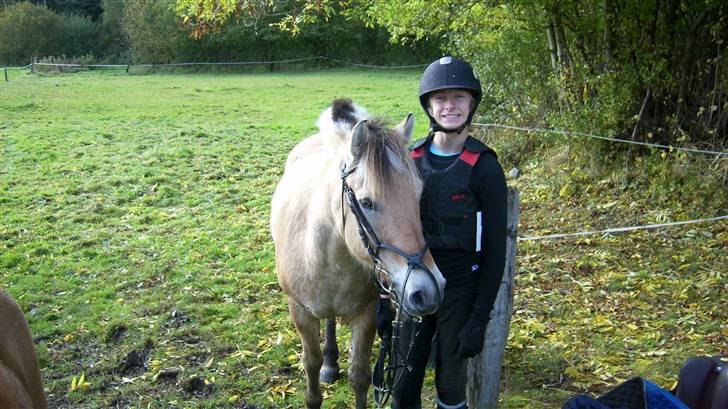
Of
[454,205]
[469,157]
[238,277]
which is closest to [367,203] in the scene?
[454,205]

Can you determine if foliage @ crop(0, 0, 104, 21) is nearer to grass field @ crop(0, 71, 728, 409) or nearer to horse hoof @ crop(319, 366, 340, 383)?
grass field @ crop(0, 71, 728, 409)

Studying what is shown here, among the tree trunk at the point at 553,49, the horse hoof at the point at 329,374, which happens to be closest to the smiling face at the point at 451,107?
the horse hoof at the point at 329,374

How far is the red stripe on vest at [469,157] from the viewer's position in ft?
8.28

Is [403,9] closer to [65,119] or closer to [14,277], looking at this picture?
[14,277]

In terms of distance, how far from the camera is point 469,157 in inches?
100.0

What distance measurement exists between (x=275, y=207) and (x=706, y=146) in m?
5.45

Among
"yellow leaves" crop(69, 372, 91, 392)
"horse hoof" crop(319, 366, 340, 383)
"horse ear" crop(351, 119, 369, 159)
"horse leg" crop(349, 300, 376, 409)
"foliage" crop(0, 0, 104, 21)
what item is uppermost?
"foliage" crop(0, 0, 104, 21)

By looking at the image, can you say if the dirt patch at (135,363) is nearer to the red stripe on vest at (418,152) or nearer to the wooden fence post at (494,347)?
the wooden fence post at (494,347)

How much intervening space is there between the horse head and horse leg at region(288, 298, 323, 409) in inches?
36.2

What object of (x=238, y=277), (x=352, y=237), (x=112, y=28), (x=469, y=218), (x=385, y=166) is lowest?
(x=238, y=277)

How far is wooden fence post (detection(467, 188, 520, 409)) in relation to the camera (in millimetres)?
3215

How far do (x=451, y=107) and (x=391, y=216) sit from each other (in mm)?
601

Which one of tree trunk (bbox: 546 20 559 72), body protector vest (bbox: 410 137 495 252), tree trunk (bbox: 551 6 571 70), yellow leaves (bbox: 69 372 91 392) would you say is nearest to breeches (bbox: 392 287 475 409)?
body protector vest (bbox: 410 137 495 252)

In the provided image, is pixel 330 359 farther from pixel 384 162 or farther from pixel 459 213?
pixel 384 162
